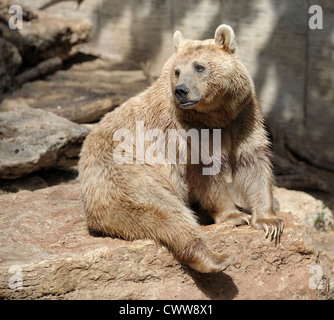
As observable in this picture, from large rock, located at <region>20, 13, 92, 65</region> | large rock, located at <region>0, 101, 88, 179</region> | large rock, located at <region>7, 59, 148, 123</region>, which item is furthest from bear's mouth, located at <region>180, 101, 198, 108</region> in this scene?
large rock, located at <region>20, 13, 92, 65</region>

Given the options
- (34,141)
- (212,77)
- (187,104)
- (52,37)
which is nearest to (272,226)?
(187,104)

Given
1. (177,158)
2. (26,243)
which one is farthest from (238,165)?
(26,243)

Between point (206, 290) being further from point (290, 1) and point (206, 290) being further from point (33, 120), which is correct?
point (290, 1)

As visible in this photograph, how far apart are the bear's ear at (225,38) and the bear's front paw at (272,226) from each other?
171 cm

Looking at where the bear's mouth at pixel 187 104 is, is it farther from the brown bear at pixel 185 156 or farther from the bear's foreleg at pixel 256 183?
the bear's foreleg at pixel 256 183

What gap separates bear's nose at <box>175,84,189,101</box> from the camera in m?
4.91

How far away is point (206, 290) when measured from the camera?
4.92m

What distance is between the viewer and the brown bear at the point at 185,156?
4961mm

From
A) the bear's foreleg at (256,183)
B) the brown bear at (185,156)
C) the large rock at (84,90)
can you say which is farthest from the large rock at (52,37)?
the bear's foreleg at (256,183)

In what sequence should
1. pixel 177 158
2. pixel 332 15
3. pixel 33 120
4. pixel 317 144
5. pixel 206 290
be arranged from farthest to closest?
1. pixel 317 144
2. pixel 332 15
3. pixel 33 120
4. pixel 177 158
5. pixel 206 290

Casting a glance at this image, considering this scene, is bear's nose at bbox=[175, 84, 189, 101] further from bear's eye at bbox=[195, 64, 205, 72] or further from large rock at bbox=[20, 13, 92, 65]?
large rock at bbox=[20, 13, 92, 65]

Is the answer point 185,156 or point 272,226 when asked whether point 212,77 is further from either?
point 272,226

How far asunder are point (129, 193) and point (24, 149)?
269 cm

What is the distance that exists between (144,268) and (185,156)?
1.15 metres
